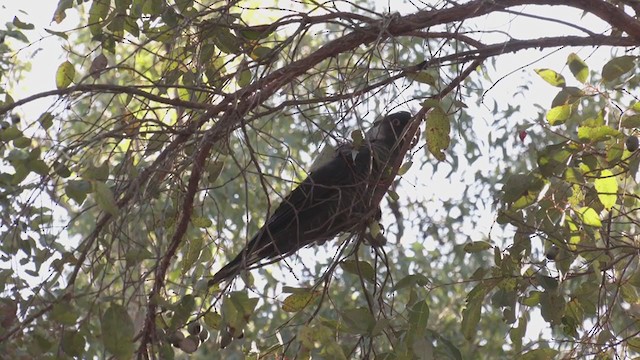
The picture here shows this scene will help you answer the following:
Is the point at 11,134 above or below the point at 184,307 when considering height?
above

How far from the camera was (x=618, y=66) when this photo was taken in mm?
2217

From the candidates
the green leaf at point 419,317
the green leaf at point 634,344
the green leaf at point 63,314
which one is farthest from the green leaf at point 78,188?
the green leaf at point 634,344

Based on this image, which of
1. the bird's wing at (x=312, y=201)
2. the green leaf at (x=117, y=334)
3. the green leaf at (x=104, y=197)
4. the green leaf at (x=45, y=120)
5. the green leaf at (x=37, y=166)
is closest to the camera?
the green leaf at (x=104, y=197)

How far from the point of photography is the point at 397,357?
78.4 inches

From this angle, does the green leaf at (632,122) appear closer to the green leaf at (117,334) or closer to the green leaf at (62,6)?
the green leaf at (117,334)

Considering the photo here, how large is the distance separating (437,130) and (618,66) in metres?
0.46

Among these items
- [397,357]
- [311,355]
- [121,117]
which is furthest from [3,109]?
[397,357]

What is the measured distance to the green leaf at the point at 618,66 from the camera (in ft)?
7.24

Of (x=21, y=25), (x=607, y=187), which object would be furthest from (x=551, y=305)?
(x=21, y=25)

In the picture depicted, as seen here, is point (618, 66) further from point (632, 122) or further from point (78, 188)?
point (78, 188)

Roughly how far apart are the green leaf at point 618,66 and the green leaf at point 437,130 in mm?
389

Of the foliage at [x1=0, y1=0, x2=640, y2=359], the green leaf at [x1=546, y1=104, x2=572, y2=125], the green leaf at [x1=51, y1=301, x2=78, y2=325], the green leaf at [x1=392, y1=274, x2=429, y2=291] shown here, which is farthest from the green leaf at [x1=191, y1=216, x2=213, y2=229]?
the green leaf at [x1=546, y1=104, x2=572, y2=125]

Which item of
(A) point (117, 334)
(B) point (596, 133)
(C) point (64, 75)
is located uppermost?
(C) point (64, 75)

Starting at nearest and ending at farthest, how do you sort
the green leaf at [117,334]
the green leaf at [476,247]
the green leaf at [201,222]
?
the green leaf at [117,334], the green leaf at [476,247], the green leaf at [201,222]
